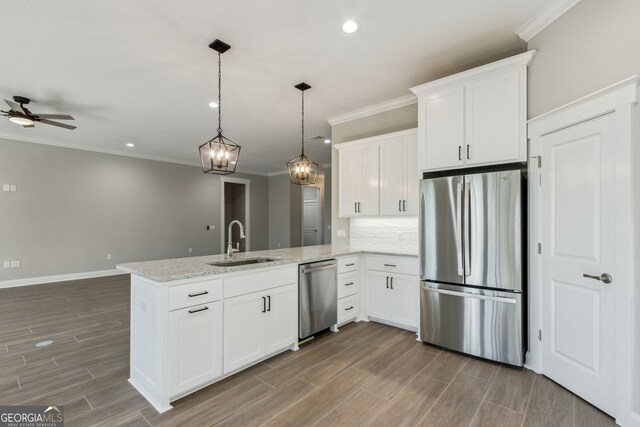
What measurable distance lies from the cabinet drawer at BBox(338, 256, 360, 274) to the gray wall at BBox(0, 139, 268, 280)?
19.1ft

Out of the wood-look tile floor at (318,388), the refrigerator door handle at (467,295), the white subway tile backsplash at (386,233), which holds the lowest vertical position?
the wood-look tile floor at (318,388)

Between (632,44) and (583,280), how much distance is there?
5.20 feet

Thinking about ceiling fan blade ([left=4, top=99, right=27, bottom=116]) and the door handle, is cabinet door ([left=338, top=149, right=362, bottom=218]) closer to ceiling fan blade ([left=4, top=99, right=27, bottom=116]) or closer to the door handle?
the door handle

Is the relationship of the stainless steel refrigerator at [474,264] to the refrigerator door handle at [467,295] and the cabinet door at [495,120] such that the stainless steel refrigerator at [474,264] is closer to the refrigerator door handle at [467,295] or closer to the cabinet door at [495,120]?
the refrigerator door handle at [467,295]

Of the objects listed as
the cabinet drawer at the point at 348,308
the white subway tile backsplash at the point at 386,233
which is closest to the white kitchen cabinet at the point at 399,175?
the white subway tile backsplash at the point at 386,233

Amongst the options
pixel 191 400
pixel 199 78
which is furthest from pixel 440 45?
pixel 191 400

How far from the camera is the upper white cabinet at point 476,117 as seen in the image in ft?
8.64

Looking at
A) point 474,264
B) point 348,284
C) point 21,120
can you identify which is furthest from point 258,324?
point 21,120

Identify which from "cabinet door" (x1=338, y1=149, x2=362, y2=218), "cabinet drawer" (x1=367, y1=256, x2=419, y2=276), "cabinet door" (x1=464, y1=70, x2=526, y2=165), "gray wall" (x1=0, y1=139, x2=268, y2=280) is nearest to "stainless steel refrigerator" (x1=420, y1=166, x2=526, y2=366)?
"cabinet door" (x1=464, y1=70, x2=526, y2=165)

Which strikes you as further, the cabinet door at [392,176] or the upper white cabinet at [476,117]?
the cabinet door at [392,176]

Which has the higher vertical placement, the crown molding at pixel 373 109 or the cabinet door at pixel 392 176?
the crown molding at pixel 373 109

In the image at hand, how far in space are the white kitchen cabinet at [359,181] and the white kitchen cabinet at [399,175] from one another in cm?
11

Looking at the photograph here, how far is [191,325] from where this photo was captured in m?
2.15

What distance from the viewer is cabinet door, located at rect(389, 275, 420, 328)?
11.1ft
